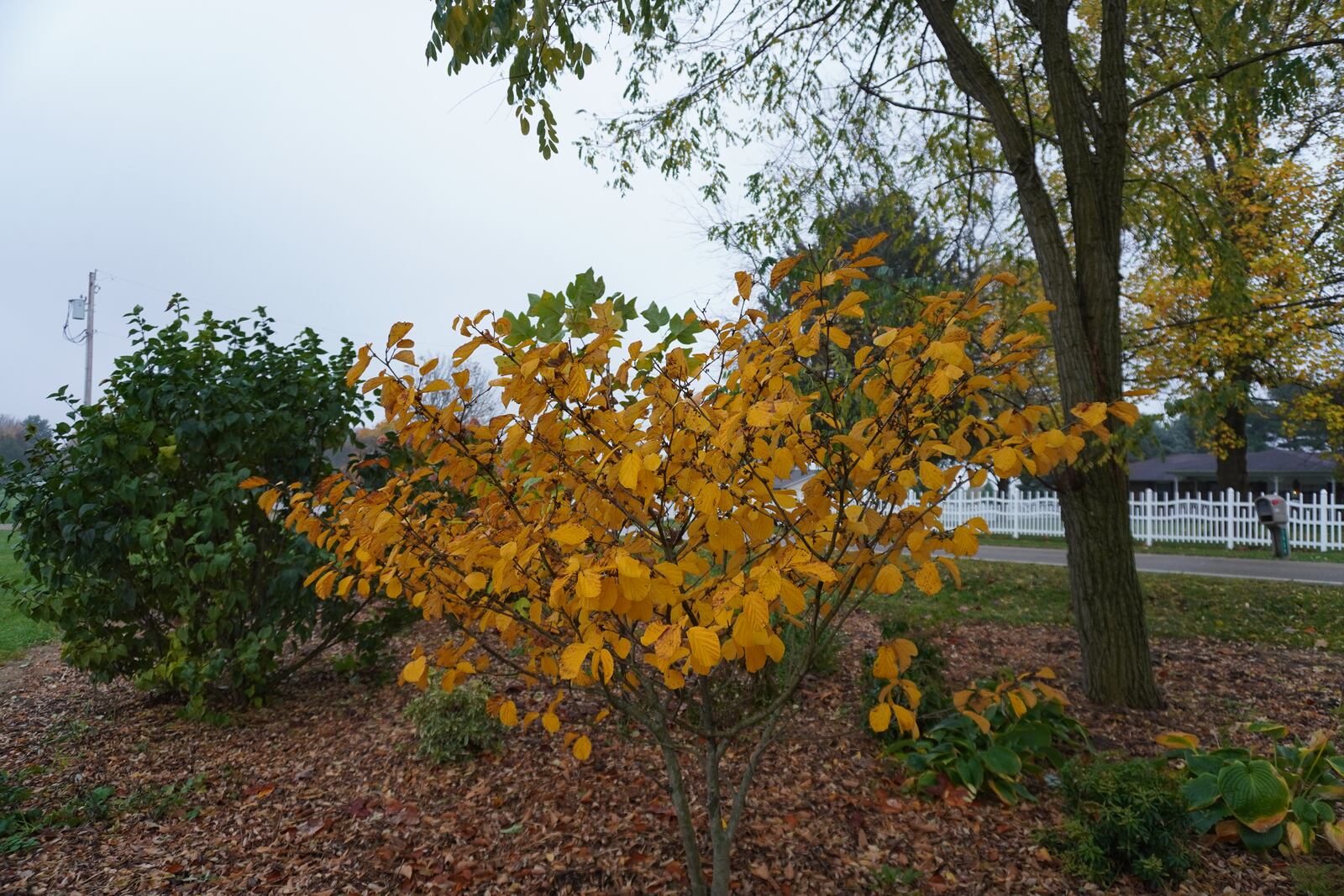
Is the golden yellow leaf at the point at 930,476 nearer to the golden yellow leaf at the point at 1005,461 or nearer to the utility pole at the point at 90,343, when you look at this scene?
the golden yellow leaf at the point at 1005,461

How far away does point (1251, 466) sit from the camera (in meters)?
29.0

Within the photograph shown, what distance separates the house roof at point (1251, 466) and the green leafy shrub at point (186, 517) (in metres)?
29.3

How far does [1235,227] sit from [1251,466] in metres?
25.4

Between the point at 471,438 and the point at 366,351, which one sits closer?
the point at 366,351

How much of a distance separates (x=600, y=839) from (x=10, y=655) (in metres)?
6.79

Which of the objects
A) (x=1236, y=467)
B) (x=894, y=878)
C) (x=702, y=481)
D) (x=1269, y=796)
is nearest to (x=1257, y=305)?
(x=1269, y=796)

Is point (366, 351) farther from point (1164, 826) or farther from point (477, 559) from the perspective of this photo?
point (1164, 826)

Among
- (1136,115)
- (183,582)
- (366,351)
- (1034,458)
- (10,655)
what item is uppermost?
(1136,115)

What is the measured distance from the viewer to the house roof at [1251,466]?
27684mm

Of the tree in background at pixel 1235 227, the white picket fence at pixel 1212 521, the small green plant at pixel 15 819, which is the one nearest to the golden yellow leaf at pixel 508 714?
the small green plant at pixel 15 819

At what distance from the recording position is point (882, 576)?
157 cm

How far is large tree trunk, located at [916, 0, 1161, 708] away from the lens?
13.0ft

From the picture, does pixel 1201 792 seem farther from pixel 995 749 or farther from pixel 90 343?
pixel 90 343

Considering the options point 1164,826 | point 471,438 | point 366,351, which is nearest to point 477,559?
point 471,438
